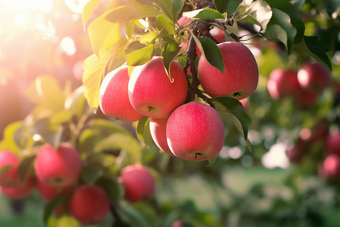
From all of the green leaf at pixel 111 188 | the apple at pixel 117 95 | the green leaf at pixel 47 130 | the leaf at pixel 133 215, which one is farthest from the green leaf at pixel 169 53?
the leaf at pixel 133 215

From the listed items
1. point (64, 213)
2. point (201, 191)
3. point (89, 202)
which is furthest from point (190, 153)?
point (201, 191)

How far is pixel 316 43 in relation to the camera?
2.12 ft

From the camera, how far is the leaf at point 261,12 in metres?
0.48

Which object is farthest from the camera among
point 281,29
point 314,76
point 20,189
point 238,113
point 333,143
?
→ point 333,143

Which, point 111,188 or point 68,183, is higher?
point 68,183

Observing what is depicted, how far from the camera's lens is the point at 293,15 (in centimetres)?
55

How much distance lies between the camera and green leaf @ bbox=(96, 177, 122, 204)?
4.32 feet

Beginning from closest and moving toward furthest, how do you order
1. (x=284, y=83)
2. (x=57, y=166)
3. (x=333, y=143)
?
1. (x=57, y=166)
2. (x=284, y=83)
3. (x=333, y=143)

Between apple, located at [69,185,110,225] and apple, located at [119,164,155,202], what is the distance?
0.13 m

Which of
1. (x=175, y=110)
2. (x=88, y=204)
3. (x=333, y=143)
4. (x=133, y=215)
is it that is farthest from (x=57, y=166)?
(x=333, y=143)

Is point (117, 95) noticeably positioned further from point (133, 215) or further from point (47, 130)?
point (133, 215)

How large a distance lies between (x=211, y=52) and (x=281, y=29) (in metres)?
0.13

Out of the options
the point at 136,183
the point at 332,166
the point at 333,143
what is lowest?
the point at 332,166

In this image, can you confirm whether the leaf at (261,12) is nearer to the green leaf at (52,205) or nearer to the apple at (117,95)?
the apple at (117,95)
